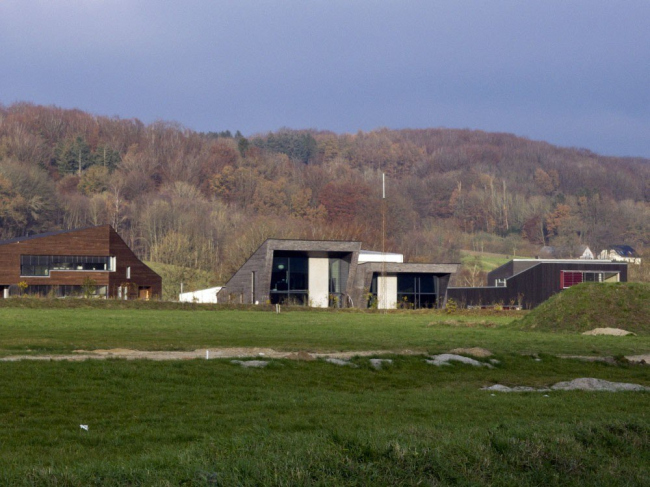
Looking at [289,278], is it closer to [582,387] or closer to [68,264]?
[68,264]

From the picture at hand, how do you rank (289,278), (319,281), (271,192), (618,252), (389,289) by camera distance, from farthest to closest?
1. (271,192)
2. (618,252)
3. (389,289)
4. (319,281)
5. (289,278)

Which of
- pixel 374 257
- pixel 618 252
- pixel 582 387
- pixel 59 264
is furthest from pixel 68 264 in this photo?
pixel 618 252

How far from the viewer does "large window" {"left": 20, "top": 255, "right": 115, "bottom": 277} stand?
256ft

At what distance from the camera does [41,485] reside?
6.49 meters

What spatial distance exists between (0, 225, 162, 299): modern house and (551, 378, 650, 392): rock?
64.8 meters

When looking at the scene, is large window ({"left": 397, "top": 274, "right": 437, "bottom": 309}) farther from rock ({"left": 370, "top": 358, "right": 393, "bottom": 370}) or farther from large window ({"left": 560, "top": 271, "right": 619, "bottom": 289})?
rock ({"left": 370, "top": 358, "right": 393, "bottom": 370})

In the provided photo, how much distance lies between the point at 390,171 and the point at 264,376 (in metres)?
183

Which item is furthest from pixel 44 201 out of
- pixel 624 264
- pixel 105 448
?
pixel 105 448

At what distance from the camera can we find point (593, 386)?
1722 centimetres

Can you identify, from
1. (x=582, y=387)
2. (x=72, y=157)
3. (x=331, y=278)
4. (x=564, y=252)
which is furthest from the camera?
A: (x=72, y=157)

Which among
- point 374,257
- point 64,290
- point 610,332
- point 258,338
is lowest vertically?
point 610,332

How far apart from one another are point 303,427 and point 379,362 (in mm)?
8815

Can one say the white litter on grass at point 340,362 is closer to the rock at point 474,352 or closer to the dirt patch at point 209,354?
the dirt patch at point 209,354

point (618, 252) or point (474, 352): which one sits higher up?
point (618, 252)
